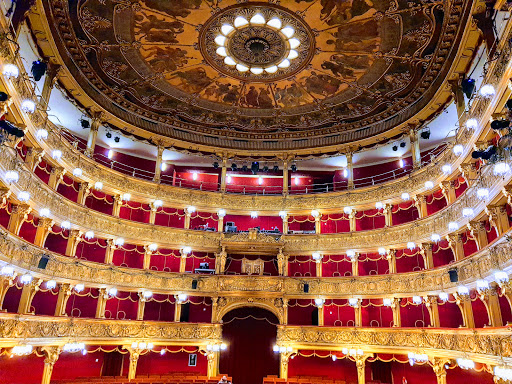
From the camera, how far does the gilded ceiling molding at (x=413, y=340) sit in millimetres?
12570

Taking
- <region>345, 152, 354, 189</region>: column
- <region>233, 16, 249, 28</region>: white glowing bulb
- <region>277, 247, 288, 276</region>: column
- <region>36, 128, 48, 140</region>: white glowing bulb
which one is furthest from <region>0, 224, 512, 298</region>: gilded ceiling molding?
<region>233, 16, 249, 28</region>: white glowing bulb

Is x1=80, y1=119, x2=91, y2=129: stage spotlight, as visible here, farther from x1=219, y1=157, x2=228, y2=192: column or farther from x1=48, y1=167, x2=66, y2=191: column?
x1=219, y1=157, x2=228, y2=192: column

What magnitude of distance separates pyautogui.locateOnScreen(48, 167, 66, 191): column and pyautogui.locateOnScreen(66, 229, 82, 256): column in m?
2.31

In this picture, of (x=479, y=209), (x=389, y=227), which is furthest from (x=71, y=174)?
(x=479, y=209)

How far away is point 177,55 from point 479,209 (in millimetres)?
14789

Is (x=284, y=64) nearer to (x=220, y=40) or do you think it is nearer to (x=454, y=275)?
(x=220, y=40)

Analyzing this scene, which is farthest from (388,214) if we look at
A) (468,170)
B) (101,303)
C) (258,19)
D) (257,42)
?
(101,303)

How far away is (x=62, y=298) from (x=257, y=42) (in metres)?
14.8

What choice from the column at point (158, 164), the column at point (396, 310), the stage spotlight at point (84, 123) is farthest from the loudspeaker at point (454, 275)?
the stage spotlight at point (84, 123)

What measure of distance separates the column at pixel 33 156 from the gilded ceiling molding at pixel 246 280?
355 cm

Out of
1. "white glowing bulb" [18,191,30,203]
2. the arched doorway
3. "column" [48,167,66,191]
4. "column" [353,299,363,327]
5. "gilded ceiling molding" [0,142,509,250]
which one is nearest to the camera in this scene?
"white glowing bulb" [18,191,30,203]

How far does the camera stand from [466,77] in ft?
59.1

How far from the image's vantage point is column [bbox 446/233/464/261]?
676 inches

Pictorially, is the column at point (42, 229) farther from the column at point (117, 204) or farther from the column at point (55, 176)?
the column at point (117, 204)
